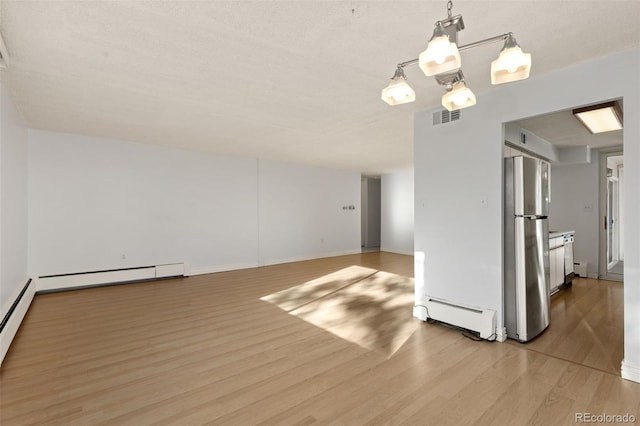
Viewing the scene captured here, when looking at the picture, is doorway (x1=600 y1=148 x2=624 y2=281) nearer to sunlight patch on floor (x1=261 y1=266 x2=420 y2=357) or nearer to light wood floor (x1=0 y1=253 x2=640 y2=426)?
sunlight patch on floor (x1=261 y1=266 x2=420 y2=357)

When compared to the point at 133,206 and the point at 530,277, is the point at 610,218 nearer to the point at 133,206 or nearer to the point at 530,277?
the point at 530,277

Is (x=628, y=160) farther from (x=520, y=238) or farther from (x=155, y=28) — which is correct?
(x=155, y=28)

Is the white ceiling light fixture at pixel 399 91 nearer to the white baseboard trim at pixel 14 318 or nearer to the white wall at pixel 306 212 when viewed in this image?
the white baseboard trim at pixel 14 318

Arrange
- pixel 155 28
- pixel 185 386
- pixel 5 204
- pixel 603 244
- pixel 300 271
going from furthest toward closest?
1. pixel 300 271
2. pixel 603 244
3. pixel 5 204
4. pixel 185 386
5. pixel 155 28

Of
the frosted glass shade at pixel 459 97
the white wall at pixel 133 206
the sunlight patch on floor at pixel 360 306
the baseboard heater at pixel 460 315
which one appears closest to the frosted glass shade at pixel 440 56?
the frosted glass shade at pixel 459 97

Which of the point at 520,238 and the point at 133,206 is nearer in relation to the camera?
the point at 520,238

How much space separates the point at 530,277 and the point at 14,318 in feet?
18.1

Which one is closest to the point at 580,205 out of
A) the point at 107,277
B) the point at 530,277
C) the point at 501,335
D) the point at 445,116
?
the point at 530,277

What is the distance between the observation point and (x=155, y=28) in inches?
85.0

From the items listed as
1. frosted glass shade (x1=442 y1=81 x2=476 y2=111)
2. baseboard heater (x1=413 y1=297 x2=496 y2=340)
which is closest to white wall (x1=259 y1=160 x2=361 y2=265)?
baseboard heater (x1=413 y1=297 x2=496 y2=340)

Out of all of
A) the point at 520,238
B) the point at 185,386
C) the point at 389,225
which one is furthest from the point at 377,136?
the point at 389,225

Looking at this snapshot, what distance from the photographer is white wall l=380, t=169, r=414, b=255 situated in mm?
9586

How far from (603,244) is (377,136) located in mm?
4913

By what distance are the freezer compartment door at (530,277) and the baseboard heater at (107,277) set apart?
5.90m
